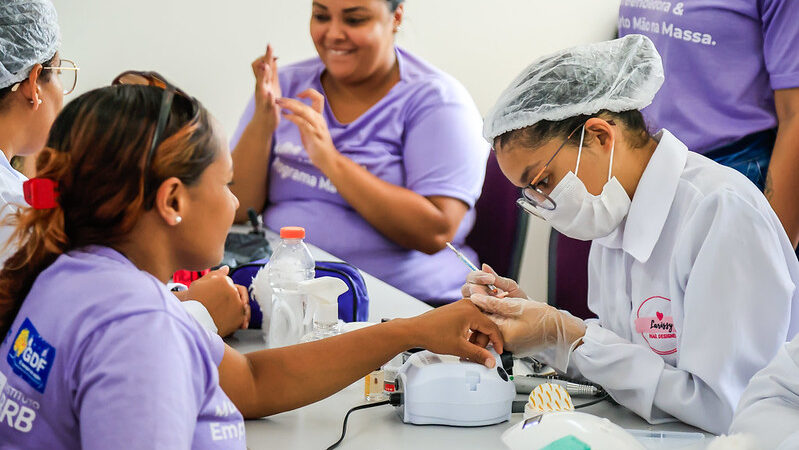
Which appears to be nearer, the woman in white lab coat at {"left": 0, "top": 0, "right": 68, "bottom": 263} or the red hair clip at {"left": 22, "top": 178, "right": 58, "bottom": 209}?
the red hair clip at {"left": 22, "top": 178, "right": 58, "bottom": 209}

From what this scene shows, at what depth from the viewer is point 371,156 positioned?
2.77 metres

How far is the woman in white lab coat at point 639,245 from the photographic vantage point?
1.32 meters

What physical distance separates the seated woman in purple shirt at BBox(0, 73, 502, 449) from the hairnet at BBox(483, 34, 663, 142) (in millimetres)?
639

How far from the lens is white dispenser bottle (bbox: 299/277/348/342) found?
1.62m

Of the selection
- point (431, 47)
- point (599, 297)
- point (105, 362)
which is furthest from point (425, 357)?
point (431, 47)

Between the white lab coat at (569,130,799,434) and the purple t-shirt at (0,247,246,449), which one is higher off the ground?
the purple t-shirt at (0,247,246,449)

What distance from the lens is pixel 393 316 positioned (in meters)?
1.93

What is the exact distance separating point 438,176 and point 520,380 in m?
1.27

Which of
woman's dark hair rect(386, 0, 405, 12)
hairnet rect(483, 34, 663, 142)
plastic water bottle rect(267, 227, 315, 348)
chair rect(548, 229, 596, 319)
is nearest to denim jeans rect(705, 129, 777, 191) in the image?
chair rect(548, 229, 596, 319)

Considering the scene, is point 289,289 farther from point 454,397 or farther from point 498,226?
point 498,226

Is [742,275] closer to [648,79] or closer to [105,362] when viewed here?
[648,79]

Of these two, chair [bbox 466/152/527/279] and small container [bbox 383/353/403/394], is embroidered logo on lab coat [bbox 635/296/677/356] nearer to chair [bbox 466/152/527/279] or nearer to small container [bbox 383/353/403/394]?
small container [bbox 383/353/403/394]

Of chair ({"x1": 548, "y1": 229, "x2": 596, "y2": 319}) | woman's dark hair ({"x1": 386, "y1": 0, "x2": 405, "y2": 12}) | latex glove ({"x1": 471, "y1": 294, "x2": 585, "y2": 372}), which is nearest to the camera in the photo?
latex glove ({"x1": 471, "y1": 294, "x2": 585, "y2": 372})

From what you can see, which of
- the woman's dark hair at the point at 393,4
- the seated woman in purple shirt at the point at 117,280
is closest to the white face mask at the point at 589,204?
the seated woman in purple shirt at the point at 117,280
